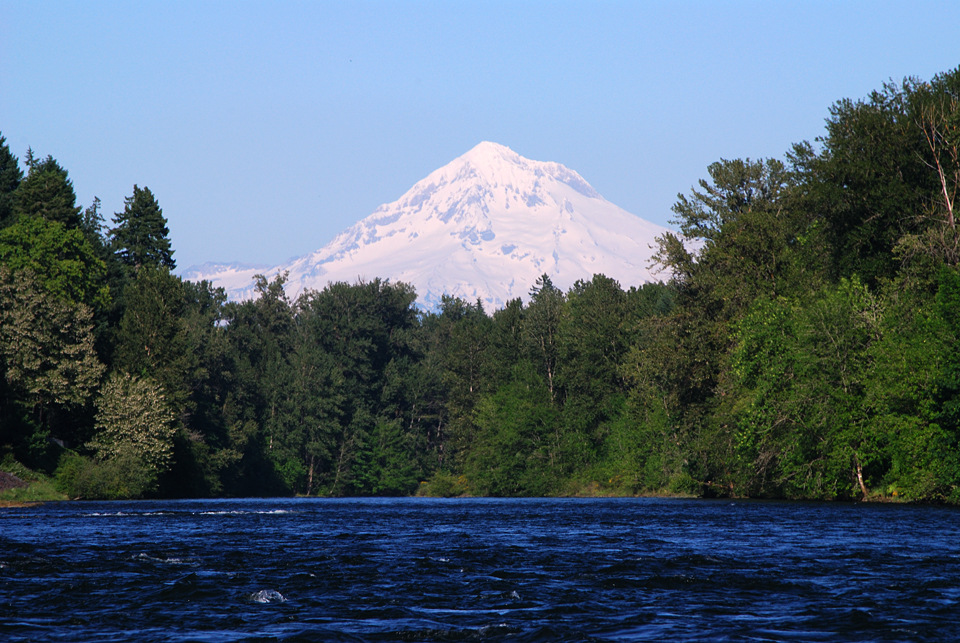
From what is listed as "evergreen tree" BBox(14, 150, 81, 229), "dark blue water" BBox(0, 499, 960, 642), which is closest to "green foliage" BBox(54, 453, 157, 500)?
"evergreen tree" BBox(14, 150, 81, 229)

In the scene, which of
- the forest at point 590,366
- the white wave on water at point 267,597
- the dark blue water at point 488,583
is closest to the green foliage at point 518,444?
the forest at point 590,366

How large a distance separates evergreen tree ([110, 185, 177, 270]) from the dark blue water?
3108 inches

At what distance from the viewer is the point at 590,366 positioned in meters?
105

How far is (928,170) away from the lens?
49156 mm

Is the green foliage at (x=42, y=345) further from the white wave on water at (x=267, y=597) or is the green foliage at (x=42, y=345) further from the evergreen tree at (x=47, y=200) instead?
the white wave on water at (x=267, y=597)

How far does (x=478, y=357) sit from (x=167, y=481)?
5436 cm

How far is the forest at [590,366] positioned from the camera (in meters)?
47.3

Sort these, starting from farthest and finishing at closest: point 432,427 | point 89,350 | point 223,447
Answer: point 432,427
point 223,447
point 89,350

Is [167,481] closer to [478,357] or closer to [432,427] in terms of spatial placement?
[478,357]

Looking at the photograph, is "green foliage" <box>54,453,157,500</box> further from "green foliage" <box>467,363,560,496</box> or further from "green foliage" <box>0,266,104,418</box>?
"green foliage" <box>467,363,560,496</box>

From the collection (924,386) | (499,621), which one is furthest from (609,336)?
(499,621)

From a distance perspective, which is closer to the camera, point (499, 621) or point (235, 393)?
point (499, 621)

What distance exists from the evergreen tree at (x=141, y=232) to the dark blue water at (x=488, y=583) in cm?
7895

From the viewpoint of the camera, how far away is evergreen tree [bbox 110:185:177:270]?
10706 centimetres
